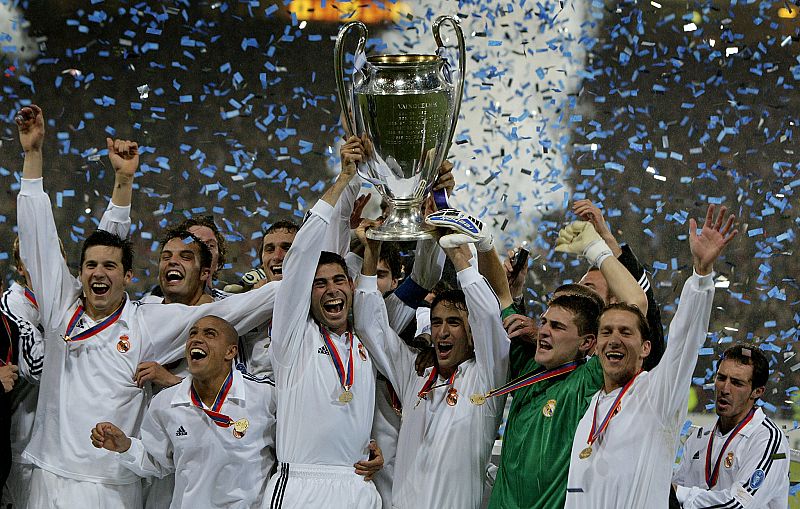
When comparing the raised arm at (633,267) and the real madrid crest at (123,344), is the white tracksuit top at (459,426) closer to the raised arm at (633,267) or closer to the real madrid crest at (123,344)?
the raised arm at (633,267)

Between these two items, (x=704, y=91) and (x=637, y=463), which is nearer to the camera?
(x=637, y=463)

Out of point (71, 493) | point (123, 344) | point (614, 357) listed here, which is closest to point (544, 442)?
point (614, 357)

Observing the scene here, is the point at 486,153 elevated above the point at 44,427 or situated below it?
above

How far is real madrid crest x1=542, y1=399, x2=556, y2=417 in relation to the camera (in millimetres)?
3564

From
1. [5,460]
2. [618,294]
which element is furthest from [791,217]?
[5,460]

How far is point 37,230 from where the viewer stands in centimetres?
390

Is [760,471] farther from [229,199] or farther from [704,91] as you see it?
[229,199]

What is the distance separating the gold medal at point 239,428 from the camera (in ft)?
12.5

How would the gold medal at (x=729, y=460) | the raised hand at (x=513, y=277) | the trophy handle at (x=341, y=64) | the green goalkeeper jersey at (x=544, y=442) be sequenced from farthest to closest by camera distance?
1. the raised hand at (x=513, y=277)
2. the gold medal at (x=729, y=460)
3. the green goalkeeper jersey at (x=544, y=442)
4. the trophy handle at (x=341, y=64)

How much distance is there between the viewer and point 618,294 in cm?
382

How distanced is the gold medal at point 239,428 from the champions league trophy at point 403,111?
2.81ft

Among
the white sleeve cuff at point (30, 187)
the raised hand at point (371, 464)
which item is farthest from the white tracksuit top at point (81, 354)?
the raised hand at point (371, 464)

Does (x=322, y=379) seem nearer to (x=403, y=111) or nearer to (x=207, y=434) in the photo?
(x=207, y=434)

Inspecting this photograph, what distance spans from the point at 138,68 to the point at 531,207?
2.66m
